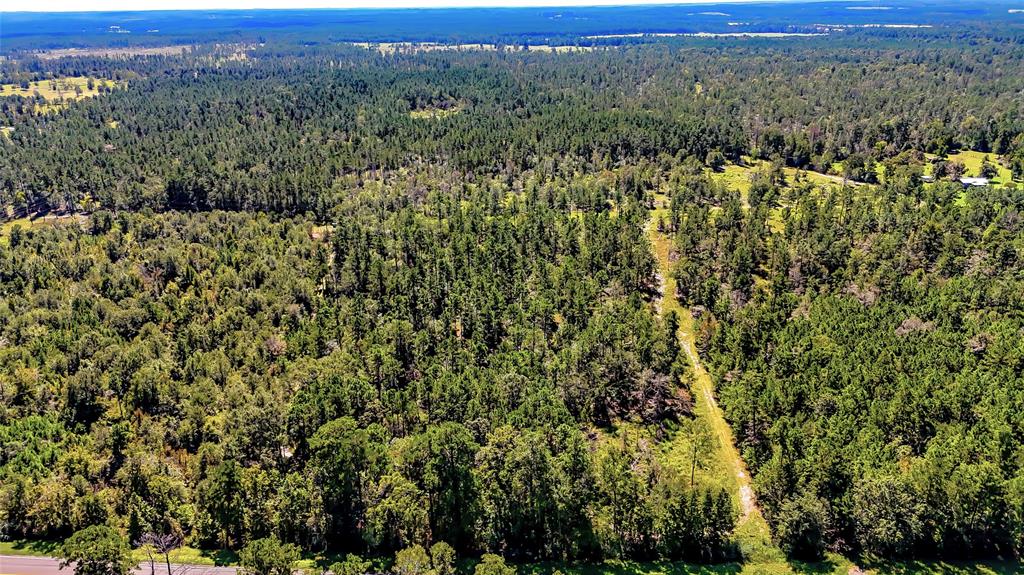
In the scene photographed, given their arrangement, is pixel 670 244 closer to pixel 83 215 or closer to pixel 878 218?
pixel 878 218

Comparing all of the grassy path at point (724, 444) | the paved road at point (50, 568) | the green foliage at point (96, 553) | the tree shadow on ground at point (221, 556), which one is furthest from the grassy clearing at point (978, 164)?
the green foliage at point (96, 553)

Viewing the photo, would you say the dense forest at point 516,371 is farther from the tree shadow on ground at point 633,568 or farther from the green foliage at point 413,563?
the green foliage at point 413,563

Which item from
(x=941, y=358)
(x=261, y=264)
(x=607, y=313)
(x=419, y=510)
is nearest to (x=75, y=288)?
(x=261, y=264)

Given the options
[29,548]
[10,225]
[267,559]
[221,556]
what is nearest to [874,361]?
[267,559]

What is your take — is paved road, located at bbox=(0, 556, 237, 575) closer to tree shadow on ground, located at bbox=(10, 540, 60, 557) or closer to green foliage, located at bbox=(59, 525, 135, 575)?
tree shadow on ground, located at bbox=(10, 540, 60, 557)

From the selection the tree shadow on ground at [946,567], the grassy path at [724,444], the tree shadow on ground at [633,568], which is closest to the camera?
the tree shadow on ground at [946,567]
